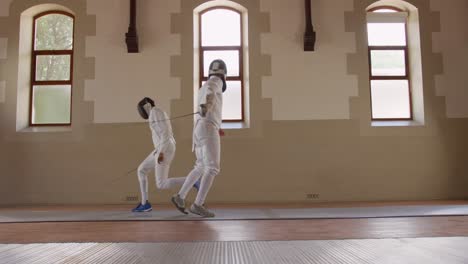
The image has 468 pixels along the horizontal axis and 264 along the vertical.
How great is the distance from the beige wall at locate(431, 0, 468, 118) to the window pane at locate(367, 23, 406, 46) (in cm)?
52

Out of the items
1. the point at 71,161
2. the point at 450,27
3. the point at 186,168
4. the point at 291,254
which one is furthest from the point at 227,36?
the point at 291,254

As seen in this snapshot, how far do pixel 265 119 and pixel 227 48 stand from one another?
1.36 m

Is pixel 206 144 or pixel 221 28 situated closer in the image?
pixel 206 144

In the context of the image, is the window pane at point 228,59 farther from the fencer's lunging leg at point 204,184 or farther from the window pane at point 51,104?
the fencer's lunging leg at point 204,184

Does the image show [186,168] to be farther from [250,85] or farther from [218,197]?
[250,85]

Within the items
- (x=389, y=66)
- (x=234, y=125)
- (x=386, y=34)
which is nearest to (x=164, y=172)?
(x=234, y=125)

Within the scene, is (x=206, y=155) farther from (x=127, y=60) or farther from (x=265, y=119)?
(x=127, y=60)

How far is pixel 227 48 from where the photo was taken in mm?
5836

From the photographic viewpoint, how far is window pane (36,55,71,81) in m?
5.81

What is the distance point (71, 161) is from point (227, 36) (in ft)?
10.4

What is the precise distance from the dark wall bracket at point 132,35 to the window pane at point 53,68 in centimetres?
116

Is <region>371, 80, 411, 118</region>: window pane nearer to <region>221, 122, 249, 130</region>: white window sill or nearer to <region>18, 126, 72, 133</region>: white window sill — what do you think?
<region>221, 122, 249, 130</region>: white window sill

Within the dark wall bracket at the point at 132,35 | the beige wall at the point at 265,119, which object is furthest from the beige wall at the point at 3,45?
the dark wall bracket at the point at 132,35

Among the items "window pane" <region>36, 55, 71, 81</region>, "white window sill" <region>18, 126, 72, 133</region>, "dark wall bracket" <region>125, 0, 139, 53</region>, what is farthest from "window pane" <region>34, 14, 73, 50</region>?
"white window sill" <region>18, 126, 72, 133</region>
